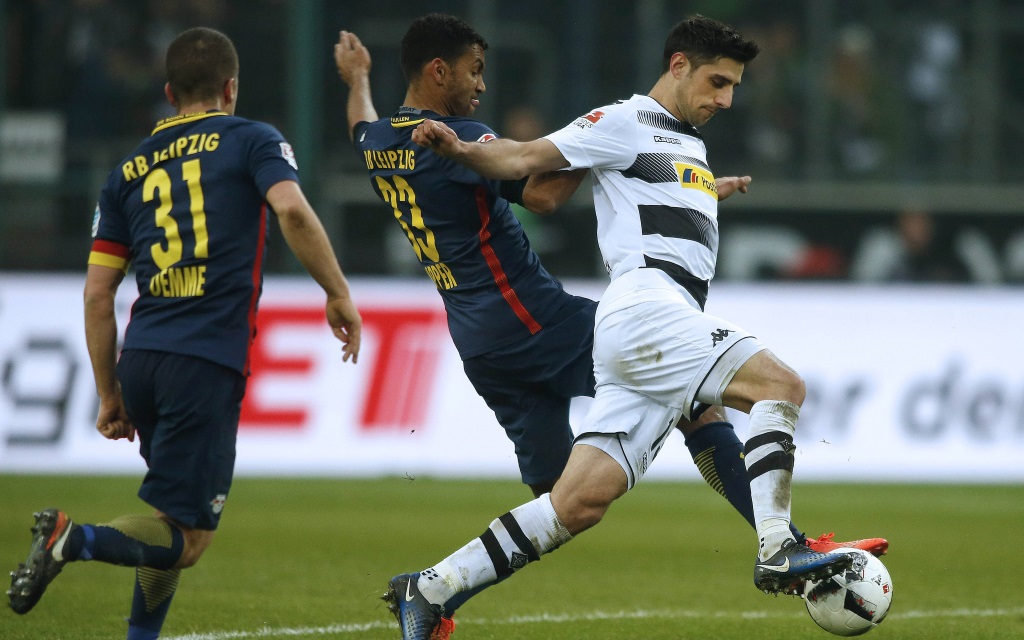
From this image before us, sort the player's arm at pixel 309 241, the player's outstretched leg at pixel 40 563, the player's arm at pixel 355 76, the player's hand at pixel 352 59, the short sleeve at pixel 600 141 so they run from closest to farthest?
1. the player's outstretched leg at pixel 40 563
2. the player's arm at pixel 309 241
3. the short sleeve at pixel 600 141
4. the player's arm at pixel 355 76
5. the player's hand at pixel 352 59

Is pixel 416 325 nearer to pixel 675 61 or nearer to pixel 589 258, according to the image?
pixel 589 258

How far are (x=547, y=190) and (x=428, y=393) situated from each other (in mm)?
6505

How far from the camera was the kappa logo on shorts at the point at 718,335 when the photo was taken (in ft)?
15.1

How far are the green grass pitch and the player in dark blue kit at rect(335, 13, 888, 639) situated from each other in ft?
2.46

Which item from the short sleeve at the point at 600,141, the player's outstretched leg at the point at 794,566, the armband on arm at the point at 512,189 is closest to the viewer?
the player's outstretched leg at the point at 794,566

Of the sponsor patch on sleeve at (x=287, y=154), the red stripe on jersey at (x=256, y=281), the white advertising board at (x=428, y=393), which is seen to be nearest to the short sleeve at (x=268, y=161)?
the sponsor patch on sleeve at (x=287, y=154)

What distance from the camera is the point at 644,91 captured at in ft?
47.5

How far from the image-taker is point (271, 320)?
448 inches

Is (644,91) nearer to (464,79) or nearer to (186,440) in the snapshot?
(464,79)

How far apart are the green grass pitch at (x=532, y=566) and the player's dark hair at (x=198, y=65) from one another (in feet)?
6.48

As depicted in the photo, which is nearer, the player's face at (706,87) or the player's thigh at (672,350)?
the player's thigh at (672,350)

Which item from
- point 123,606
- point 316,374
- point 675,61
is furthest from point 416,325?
point 675,61

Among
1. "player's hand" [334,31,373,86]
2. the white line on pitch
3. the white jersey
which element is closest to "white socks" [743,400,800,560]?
the white jersey

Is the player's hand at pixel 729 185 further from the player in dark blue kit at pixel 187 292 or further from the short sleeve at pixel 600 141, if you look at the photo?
the player in dark blue kit at pixel 187 292
